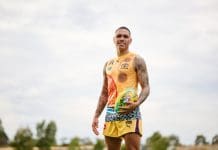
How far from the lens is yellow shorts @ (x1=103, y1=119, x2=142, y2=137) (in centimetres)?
790

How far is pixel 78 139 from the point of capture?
11131cm

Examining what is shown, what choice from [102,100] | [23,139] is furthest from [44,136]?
[102,100]

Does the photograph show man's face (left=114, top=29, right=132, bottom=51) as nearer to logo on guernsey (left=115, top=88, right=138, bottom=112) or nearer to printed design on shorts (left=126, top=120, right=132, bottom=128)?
logo on guernsey (left=115, top=88, right=138, bottom=112)

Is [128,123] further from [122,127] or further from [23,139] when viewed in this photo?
[23,139]

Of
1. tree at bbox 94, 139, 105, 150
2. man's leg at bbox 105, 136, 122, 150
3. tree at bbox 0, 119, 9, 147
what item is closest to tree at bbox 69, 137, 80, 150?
tree at bbox 94, 139, 105, 150

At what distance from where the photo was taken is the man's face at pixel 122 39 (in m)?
8.26

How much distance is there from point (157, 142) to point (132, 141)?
10535 cm

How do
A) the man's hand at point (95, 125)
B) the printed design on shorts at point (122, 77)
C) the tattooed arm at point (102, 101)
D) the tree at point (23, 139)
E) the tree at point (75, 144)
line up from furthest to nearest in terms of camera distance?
1. the tree at point (75, 144)
2. the tree at point (23, 139)
3. the tattooed arm at point (102, 101)
4. the man's hand at point (95, 125)
5. the printed design on shorts at point (122, 77)

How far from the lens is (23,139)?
92.8 m

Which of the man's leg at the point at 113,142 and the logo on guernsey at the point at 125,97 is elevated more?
the logo on guernsey at the point at 125,97

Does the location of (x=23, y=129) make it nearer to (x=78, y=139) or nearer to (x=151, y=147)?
(x=78, y=139)

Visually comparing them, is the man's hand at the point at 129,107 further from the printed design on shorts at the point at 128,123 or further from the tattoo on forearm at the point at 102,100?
the tattoo on forearm at the point at 102,100

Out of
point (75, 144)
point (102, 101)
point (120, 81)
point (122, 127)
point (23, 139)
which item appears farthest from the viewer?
point (75, 144)

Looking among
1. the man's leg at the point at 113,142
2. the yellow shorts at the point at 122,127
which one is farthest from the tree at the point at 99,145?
the yellow shorts at the point at 122,127
